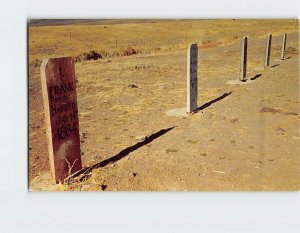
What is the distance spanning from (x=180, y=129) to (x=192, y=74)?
40.1 inches

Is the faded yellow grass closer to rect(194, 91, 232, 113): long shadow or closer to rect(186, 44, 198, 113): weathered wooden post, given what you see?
rect(186, 44, 198, 113): weathered wooden post

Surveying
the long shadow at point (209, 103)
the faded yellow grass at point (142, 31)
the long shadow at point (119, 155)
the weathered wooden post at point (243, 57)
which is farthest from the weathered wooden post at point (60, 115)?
the weathered wooden post at point (243, 57)

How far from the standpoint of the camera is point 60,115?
12.2ft

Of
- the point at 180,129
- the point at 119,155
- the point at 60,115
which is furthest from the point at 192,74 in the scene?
the point at 60,115

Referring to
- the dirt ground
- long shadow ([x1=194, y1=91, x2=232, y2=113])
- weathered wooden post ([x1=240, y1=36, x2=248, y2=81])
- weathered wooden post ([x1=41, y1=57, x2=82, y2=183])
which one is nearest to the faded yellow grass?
the dirt ground

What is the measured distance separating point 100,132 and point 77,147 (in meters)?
1.49

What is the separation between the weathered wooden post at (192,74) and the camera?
18.9 ft

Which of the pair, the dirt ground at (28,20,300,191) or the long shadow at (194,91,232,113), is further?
the long shadow at (194,91,232,113)

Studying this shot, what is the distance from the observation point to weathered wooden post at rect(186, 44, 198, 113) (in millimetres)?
5758

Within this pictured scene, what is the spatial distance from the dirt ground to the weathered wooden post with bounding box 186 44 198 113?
225mm

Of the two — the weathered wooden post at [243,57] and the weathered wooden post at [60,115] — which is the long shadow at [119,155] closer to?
the weathered wooden post at [60,115]

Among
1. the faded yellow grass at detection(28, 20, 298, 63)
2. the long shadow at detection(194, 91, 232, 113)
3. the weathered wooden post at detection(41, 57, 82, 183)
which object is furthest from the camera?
the long shadow at detection(194, 91, 232, 113)
